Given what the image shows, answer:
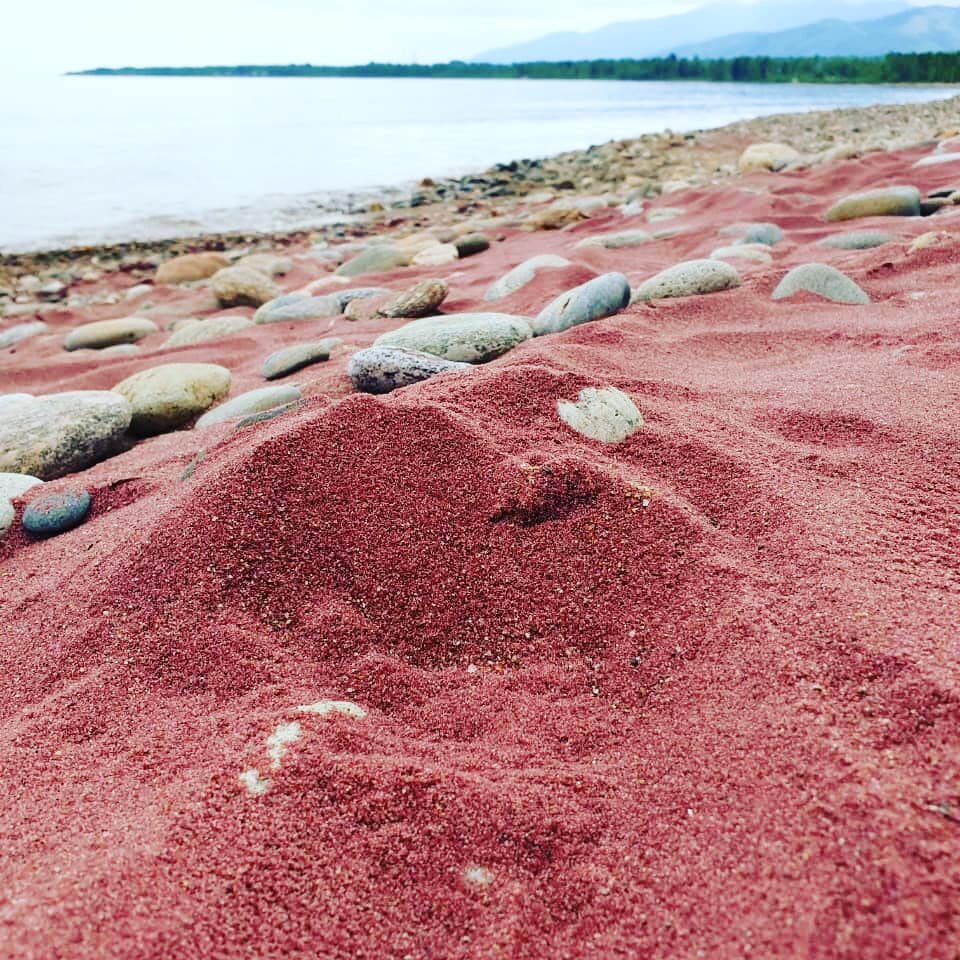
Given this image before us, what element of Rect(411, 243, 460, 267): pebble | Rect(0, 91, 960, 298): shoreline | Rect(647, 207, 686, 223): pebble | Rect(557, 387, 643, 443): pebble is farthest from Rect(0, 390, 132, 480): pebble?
Rect(647, 207, 686, 223): pebble

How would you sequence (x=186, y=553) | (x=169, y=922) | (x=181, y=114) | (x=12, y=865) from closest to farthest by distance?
1. (x=169, y=922)
2. (x=12, y=865)
3. (x=186, y=553)
4. (x=181, y=114)

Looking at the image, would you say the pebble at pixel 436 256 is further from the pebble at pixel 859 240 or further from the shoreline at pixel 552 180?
the pebble at pixel 859 240

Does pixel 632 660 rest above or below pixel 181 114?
below

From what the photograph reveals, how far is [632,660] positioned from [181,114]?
39236 mm

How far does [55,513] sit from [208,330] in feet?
11.5

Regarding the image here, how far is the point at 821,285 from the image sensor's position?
3832mm

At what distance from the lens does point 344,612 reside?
1.70m

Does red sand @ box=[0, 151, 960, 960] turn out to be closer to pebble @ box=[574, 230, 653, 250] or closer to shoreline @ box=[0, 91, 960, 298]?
pebble @ box=[574, 230, 653, 250]

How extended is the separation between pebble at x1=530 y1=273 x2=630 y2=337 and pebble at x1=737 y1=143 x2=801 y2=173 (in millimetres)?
10059

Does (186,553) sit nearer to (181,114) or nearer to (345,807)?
(345,807)

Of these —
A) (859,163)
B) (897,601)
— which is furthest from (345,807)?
(859,163)

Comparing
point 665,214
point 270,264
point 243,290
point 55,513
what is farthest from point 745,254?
point 270,264

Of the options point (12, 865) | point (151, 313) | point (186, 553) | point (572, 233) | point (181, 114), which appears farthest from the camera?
point (181, 114)

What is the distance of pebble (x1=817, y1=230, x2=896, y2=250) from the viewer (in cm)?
492
